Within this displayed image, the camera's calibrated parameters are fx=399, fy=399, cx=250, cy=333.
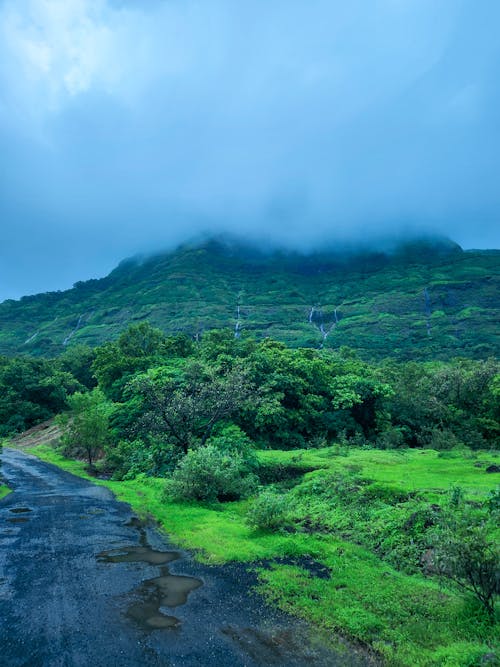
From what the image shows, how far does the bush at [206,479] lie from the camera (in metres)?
23.7

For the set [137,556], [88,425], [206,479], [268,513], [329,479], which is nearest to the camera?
[137,556]

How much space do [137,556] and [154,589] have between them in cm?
349

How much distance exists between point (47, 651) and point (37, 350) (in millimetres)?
168289

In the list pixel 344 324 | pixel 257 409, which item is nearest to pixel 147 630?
pixel 257 409

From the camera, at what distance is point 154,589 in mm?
13062

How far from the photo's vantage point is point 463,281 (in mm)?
189000

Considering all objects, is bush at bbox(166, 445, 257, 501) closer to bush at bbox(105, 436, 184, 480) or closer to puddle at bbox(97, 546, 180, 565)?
puddle at bbox(97, 546, 180, 565)

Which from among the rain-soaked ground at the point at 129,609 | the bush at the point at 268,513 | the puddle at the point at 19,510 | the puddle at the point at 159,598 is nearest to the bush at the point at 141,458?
the puddle at the point at 19,510

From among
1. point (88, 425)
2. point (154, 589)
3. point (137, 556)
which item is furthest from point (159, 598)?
point (88, 425)

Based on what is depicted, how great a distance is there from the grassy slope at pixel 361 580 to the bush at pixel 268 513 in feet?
1.63

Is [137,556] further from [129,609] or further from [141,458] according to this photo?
[141,458]

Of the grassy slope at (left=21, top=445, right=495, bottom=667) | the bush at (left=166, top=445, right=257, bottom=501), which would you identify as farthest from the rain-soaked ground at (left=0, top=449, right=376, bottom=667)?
the bush at (left=166, top=445, right=257, bottom=501)

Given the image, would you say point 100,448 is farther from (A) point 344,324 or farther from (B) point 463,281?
(B) point 463,281

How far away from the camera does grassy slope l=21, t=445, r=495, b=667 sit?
9.81 m
